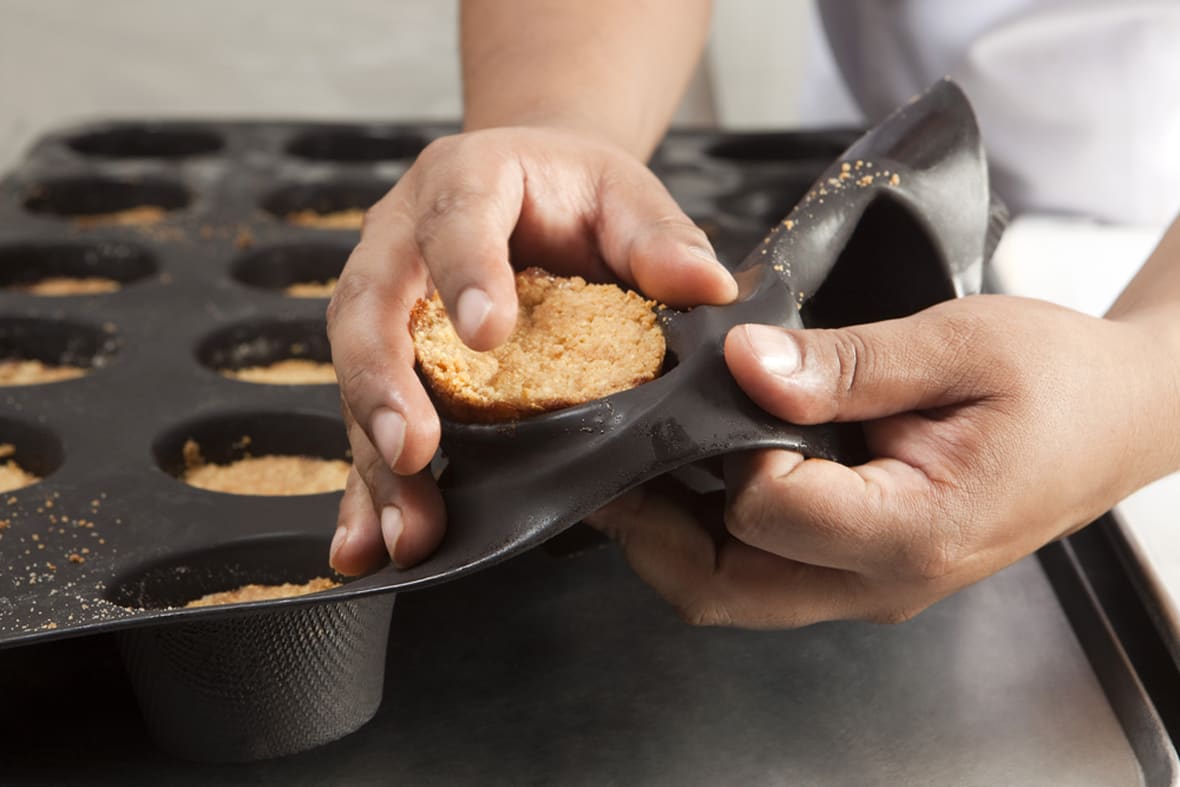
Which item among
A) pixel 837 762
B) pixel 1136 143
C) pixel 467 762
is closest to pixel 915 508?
pixel 837 762

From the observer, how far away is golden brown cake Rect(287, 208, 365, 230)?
6.33 feet

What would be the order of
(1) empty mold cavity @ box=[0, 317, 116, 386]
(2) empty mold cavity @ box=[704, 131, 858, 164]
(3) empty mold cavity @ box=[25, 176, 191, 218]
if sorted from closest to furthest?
(1) empty mold cavity @ box=[0, 317, 116, 386] → (3) empty mold cavity @ box=[25, 176, 191, 218] → (2) empty mold cavity @ box=[704, 131, 858, 164]

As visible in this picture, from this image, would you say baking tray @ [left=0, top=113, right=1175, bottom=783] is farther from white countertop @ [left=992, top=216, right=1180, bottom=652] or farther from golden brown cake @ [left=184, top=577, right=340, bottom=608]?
white countertop @ [left=992, top=216, right=1180, bottom=652]

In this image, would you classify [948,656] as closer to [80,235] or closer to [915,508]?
[915,508]

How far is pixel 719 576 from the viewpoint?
0.88 metres

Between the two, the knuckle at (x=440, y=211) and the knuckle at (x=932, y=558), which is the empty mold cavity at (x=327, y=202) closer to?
the knuckle at (x=440, y=211)

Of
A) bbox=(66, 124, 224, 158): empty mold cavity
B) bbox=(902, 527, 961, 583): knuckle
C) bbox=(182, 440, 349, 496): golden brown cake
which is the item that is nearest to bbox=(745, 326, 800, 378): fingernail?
bbox=(902, 527, 961, 583): knuckle

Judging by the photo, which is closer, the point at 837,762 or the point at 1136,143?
the point at 837,762

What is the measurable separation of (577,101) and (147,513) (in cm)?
59

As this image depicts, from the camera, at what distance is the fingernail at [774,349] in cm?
74

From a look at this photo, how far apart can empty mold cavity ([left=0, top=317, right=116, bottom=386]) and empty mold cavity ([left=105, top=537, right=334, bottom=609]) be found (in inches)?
21.2

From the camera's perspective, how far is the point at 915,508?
2.60 feet

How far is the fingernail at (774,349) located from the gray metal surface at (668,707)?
296 mm

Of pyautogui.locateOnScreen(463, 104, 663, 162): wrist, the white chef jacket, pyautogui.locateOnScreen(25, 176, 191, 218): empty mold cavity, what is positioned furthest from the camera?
pyautogui.locateOnScreen(25, 176, 191, 218): empty mold cavity
